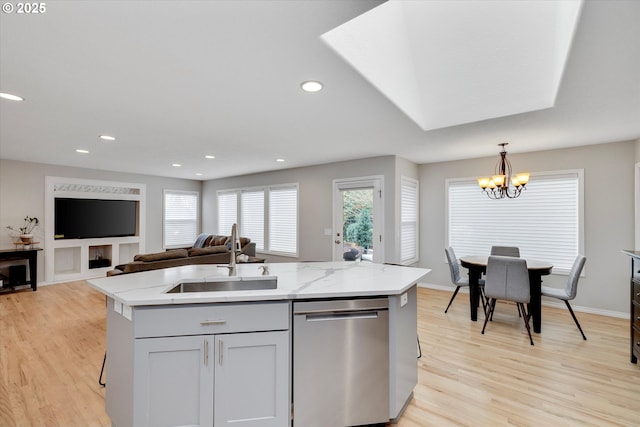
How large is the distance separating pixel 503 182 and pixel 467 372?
8.47ft

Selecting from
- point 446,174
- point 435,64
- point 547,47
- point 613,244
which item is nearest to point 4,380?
point 435,64

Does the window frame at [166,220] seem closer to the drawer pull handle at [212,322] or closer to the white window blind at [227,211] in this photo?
the white window blind at [227,211]

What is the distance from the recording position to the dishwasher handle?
5.90 feet

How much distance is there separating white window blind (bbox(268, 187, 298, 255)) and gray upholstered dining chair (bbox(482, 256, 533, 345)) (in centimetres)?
375

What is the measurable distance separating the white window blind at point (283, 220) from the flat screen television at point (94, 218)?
332 centimetres

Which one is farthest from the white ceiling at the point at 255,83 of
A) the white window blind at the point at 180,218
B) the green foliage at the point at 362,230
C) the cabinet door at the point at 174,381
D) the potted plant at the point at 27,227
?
the white window blind at the point at 180,218

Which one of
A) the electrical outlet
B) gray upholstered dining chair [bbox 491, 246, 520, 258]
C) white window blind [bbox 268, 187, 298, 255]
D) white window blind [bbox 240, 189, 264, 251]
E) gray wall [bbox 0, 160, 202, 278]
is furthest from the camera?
white window blind [bbox 240, 189, 264, 251]

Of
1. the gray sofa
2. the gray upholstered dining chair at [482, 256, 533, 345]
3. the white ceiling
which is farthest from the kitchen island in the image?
the gray upholstered dining chair at [482, 256, 533, 345]

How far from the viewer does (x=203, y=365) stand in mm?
1666

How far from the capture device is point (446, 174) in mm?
5492

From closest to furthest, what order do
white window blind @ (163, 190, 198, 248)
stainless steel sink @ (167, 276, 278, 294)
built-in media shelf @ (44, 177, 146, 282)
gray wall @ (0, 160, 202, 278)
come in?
1. stainless steel sink @ (167, 276, 278, 294)
2. gray wall @ (0, 160, 202, 278)
3. built-in media shelf @ (44, 177, 146, 282)
4. white window blind @ (163, 190, 198, 248)

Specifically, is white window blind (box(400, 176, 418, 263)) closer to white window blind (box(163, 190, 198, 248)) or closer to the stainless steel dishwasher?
the stainless steel dishwasher

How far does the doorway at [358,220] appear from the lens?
5121mm

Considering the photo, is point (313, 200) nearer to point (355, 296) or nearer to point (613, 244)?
point (355, 296)
